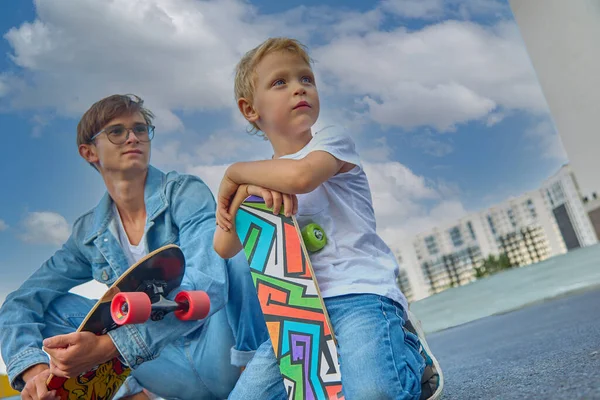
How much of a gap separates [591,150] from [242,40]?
4.20 meters

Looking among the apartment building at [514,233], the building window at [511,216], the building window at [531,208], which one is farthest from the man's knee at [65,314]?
the building window at [511,216]

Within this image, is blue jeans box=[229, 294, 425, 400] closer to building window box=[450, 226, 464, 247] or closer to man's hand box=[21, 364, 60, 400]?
man's hand box=[21, 364, 60, 400]

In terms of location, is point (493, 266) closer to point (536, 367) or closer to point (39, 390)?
point (536, 367)

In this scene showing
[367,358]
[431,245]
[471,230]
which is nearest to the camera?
[367,358]

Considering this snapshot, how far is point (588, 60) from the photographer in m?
5.34

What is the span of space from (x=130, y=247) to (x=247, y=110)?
1.64ft

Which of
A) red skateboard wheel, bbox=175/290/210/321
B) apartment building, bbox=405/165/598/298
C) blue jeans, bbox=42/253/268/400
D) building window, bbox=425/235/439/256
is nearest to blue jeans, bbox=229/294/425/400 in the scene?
red skateboard wheel, bbox=175/290/210/321

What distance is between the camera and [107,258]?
1279 millimetres

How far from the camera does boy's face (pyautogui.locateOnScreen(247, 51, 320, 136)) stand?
89cm

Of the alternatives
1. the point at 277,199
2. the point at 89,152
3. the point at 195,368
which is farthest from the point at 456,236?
the point at 277,199

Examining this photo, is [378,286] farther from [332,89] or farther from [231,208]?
[332,89]

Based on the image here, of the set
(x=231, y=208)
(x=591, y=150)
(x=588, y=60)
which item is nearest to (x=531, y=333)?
(x=231, y=208)

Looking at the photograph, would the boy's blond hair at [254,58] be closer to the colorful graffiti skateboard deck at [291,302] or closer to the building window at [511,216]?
the colorful graffiti skateboard deck at [291,302]

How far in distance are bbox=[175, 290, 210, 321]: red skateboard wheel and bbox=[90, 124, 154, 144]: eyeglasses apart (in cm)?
57
